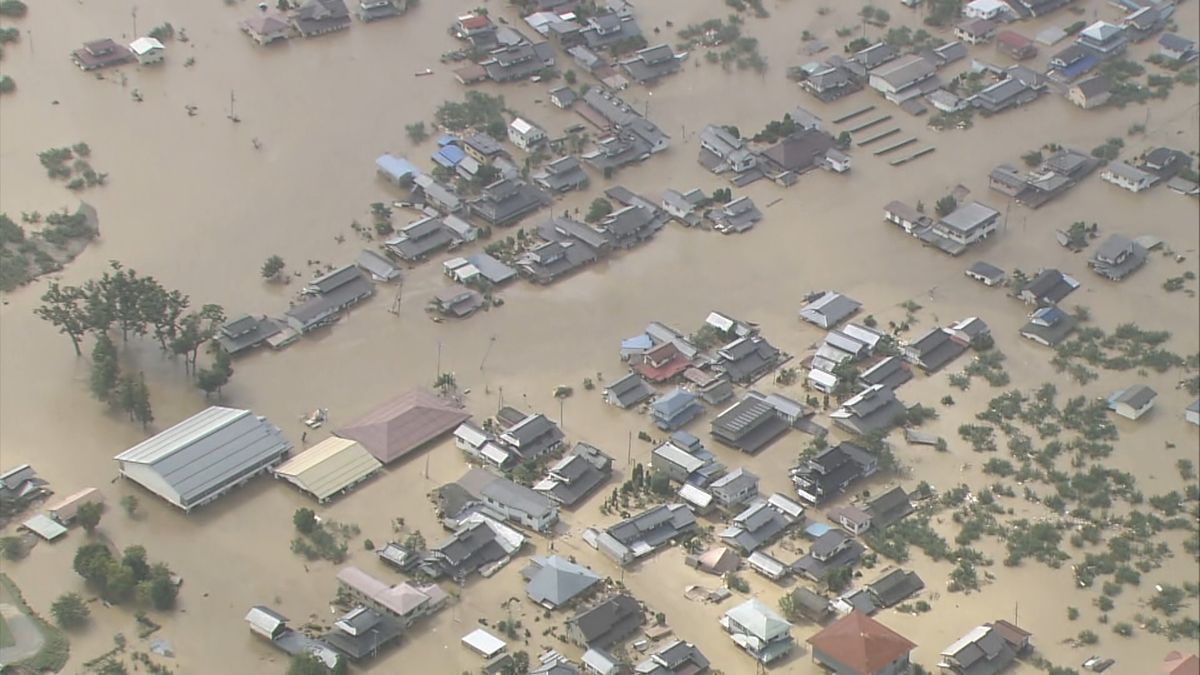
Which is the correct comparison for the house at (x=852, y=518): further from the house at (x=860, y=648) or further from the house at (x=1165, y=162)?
the house at (x=1165, y=162)

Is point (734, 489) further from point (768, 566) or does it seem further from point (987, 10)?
point (987, 10)

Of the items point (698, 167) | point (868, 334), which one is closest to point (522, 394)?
point (868, 334)

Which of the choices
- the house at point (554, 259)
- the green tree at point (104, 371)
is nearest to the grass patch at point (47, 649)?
the green tree at point (104, 371)

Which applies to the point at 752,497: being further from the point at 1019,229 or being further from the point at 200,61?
the point at 200,61

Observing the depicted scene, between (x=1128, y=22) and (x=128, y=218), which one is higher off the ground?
(x=1128, y=22)

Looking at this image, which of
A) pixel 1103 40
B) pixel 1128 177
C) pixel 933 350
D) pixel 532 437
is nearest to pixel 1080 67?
pixel 1103 40

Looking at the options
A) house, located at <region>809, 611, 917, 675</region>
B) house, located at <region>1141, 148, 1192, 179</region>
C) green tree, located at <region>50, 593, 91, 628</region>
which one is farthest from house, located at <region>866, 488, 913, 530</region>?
house, located at <region>1141, 148, 1192, 179</region>

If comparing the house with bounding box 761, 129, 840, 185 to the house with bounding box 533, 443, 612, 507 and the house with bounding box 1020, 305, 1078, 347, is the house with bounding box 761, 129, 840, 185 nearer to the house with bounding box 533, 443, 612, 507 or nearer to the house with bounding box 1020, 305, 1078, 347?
the house with bounding box 1020, 305, 1078, 347
